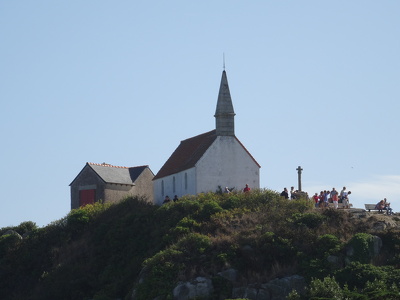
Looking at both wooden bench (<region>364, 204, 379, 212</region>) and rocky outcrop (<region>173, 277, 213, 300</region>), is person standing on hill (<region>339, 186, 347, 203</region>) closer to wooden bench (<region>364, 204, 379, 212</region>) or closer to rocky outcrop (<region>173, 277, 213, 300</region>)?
wooden bench (<region>364, 204, 379, 212</region>)

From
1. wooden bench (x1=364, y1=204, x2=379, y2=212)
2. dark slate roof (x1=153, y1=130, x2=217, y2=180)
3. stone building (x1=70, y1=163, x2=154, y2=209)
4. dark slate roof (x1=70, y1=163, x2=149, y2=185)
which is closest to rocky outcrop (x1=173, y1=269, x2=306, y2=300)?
wooden bench (x1=364, y1=204, x2=379, y2=212)

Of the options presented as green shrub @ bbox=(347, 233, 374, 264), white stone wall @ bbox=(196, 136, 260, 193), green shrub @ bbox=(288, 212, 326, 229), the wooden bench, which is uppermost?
white stone wall @ bbox=(196, 136, 260, 193)

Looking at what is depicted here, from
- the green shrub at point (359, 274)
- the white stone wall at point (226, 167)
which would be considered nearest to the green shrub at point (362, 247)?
the green shrub at point (359, 274)

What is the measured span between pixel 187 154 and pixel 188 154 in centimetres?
38

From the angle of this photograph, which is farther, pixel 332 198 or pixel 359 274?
pixel 332 198

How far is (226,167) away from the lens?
2530 inches

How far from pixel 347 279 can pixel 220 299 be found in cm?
658

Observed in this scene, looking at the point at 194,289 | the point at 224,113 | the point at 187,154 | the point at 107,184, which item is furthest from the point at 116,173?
the point at 194,289

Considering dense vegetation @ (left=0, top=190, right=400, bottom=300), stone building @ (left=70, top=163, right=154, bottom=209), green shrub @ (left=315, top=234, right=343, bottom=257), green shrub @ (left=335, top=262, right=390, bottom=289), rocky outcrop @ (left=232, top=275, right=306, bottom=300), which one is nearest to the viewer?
green shrub @ (left=335, top=262, right=390, bottom=289)

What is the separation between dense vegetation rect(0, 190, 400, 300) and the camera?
44719 mm

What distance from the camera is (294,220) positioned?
51.1 m

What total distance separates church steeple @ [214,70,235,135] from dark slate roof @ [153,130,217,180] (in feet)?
2.90

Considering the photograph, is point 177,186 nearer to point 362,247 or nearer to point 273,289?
point 362,247

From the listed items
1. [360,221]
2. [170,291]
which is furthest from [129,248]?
[360,221]
